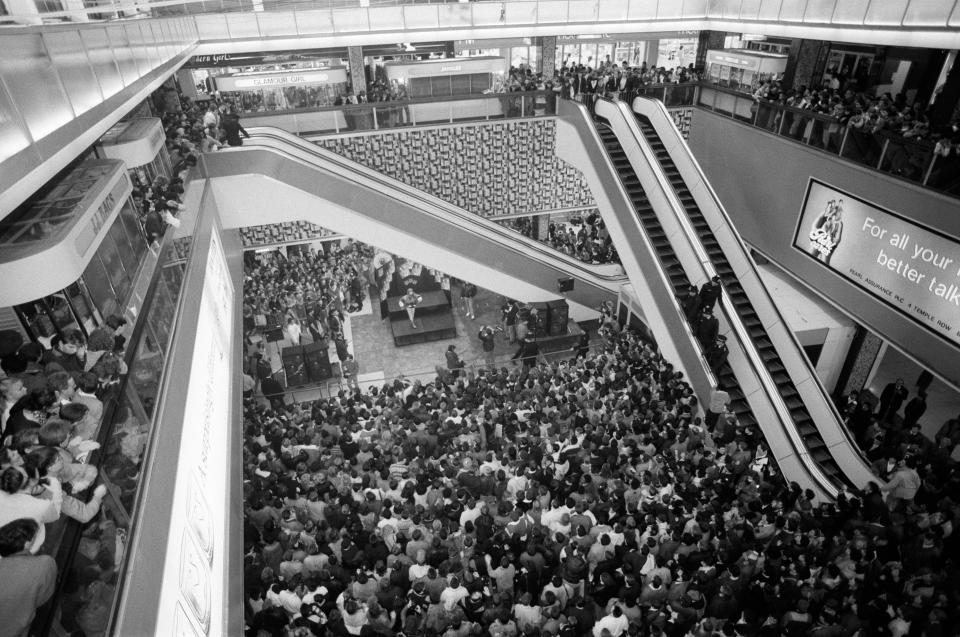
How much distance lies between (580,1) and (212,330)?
1240cm

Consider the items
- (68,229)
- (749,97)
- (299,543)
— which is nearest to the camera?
(68,229)

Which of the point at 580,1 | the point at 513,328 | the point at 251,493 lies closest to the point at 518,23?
the point at 580,1

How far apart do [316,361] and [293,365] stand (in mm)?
442

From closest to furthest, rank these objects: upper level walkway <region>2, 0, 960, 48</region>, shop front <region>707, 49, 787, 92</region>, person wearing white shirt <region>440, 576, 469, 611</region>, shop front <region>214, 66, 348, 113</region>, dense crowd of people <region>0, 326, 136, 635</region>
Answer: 1. dense crowd of people <region>0, 326, 136, 635</region>
2. person wearing white shirt <region>440, 576, 469, 611</region>
3. shop front <region>707, 49, 787, 92</region>
4. upper level walkway <region>2, 0, 960, 48</region>
5. shop front <region>214, 66, 348, 113</region>

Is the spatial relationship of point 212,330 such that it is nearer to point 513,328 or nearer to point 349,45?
point 513,328

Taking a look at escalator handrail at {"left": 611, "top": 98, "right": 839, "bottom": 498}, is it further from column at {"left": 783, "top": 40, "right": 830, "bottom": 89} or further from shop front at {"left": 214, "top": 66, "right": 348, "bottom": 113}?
shop front at {"left": 214, "top": 66, "right": 348, "bottom": 113}

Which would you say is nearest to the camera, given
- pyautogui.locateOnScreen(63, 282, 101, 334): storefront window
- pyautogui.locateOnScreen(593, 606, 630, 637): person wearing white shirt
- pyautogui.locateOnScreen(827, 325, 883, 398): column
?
pyautogui.locateOnScreen(593, 606, 630, 637): person wearing white shirt

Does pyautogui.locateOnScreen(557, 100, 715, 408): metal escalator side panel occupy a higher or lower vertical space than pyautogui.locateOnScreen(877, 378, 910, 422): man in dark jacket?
higher

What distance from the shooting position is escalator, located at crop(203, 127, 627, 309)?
10.6 m

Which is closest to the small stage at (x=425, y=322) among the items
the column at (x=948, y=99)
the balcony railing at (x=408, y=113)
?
the balcony railing at (x=408, y=113)

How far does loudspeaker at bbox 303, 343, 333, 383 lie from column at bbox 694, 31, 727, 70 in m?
12.7

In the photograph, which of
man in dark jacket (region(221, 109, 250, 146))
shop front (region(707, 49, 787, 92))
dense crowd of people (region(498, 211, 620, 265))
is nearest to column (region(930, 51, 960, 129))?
shop front (region(707, 49, 787, 92))

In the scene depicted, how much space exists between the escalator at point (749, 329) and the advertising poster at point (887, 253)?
1.84 metres

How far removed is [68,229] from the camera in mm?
4254
